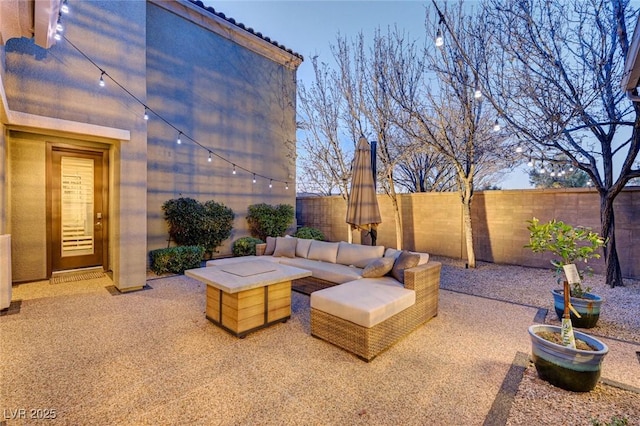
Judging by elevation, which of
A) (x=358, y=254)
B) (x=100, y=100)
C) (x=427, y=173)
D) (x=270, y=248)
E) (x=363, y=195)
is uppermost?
(x=100, y=100)

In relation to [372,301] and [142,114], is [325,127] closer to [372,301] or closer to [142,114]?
[142,114]

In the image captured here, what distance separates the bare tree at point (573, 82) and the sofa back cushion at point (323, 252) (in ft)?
13.1

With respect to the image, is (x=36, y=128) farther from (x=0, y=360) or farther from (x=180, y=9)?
(x=180, y=9)

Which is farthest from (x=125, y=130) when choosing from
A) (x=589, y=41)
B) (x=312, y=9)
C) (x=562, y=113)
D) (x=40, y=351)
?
(x=589, y=41)

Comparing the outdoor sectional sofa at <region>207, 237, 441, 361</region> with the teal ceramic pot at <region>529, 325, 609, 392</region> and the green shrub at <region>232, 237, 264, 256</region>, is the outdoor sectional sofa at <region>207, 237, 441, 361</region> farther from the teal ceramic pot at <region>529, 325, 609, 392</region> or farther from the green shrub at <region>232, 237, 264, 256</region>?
the green shrub at <region>232, 237, 264, 256</region>

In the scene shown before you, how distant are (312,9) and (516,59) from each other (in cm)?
609

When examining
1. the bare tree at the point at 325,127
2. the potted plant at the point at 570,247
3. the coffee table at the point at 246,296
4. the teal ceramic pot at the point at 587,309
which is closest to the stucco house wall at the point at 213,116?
the bare tree at the point at 325,127

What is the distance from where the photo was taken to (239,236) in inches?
336

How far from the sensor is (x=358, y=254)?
4.73 meters

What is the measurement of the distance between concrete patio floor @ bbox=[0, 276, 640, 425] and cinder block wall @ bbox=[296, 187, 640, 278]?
11.5 feet

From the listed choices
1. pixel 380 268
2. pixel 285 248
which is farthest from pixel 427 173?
pixel 380 268

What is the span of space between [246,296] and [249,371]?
2.86 feet

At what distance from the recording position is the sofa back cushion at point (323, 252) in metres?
5.11

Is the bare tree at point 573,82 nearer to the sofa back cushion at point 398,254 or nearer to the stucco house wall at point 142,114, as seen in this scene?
the sofa back cushion at point 398,254
